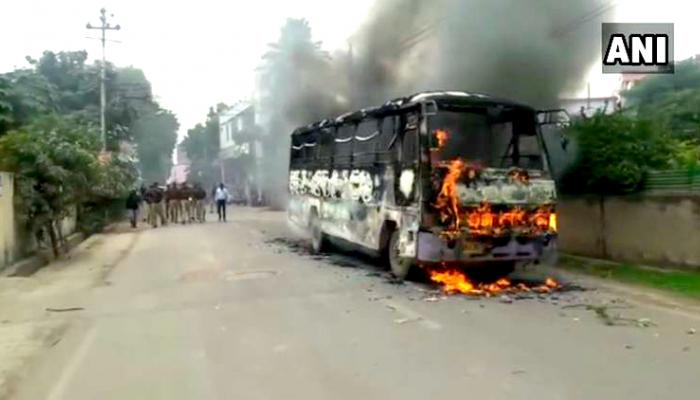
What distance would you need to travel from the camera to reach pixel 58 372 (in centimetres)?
634

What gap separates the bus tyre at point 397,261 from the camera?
37.5 feet

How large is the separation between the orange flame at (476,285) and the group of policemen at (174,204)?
20.3m

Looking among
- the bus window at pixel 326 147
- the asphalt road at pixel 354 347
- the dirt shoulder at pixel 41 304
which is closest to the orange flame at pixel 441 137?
the asphalt road at pixel 354 347

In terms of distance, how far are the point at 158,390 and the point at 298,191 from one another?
1331 centimetres

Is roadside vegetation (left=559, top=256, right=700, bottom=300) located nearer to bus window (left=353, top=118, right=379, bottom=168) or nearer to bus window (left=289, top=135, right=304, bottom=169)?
bus window (left=353, top=118, right=379, bottom=168)

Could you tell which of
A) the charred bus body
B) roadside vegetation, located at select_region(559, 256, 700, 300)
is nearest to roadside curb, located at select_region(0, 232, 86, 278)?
the charred bus body

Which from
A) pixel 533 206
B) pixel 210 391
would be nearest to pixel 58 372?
pixel 210 391

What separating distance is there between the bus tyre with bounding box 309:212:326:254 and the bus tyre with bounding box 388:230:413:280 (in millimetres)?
4398

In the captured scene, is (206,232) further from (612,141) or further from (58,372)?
(58,372)

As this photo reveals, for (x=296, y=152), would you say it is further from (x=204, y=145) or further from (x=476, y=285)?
(x=204, y=145)

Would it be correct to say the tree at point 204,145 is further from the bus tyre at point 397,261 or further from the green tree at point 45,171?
the bus tyre at point 397,261

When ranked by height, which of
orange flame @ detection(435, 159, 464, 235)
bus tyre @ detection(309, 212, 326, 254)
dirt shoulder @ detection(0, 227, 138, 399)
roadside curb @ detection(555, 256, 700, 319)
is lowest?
dirt shoulder @ detection(0, 227, 138, 399)

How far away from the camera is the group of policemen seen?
29.8 metres

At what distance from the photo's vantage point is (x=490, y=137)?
11.5 metres
